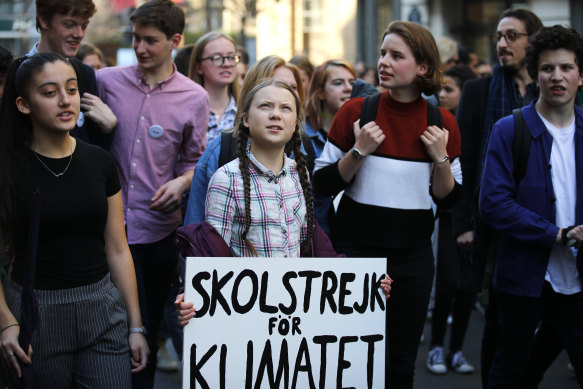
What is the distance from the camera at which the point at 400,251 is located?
3.75 metres

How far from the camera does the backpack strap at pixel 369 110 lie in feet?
12.4

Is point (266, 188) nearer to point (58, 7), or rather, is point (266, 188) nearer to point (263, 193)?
point (263, 193)

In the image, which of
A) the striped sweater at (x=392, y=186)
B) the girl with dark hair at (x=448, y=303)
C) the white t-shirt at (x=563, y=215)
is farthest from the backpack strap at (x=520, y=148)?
the girl with dark hair at (x=448, y=303)

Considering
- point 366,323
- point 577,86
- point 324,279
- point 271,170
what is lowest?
point 366,323

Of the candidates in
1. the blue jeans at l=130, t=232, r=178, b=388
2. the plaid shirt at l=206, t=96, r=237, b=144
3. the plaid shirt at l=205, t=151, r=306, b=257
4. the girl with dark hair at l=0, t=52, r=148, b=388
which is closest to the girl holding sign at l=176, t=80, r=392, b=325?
the plaid shirt at l=205, t=151, r=306, b=257

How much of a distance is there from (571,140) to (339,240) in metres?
1.32

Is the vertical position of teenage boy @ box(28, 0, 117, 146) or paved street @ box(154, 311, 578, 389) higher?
teenage boy @ box(28, 0, 117, 146)

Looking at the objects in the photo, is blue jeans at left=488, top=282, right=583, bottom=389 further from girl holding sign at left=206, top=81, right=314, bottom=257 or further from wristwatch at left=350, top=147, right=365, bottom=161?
girl holding sign at left=206, top=81, right=314, bottom=257

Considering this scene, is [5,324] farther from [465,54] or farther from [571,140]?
[465,54]

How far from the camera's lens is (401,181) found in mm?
3713

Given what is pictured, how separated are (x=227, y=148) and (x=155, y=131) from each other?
2.01 ft

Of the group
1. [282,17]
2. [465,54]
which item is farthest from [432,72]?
[282,17]

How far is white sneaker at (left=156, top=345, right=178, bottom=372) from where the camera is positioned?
19.5ft

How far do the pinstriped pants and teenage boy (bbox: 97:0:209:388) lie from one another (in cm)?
113
